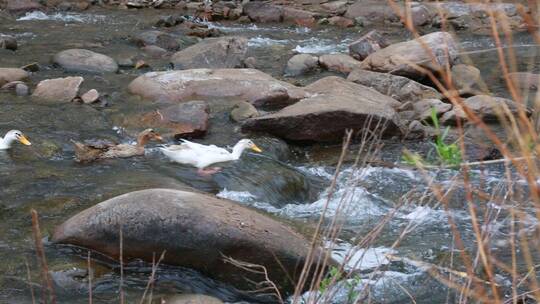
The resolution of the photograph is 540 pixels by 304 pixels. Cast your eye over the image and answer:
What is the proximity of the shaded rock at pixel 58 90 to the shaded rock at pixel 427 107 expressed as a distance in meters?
3.43

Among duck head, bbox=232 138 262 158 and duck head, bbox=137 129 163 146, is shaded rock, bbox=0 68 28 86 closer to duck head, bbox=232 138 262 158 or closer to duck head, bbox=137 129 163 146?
duck head, bbox=137 129 163 146

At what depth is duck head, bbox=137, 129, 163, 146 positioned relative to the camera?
6.92m

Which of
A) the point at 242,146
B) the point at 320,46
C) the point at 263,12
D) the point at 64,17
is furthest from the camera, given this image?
the point at 263,12

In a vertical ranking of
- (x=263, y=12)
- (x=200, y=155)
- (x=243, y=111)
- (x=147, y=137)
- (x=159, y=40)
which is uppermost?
(x=200, y=155)

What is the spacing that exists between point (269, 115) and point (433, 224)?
2.51m

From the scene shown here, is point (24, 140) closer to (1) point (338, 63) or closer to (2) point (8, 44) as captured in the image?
(2) point (8, 44)

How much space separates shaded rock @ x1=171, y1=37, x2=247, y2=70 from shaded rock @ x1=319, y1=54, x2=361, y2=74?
3.38 feet

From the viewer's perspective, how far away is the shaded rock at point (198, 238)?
14.4 feet

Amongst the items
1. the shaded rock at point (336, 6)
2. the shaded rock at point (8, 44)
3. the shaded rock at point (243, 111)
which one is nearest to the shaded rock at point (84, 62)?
the shaded rock at point (8, 44)

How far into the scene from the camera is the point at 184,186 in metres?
5.92

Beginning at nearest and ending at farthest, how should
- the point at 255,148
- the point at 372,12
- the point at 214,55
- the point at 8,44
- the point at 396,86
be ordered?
the point at 255,148, the point at 396,86, the point at 214,55, the point at 8,44, the point at 372,12

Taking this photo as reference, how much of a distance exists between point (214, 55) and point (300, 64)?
107cm

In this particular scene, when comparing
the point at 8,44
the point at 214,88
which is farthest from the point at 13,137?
the point at 8,44

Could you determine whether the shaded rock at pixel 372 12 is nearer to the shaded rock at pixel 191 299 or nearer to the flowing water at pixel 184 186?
the flowing water at pixel 184 186
